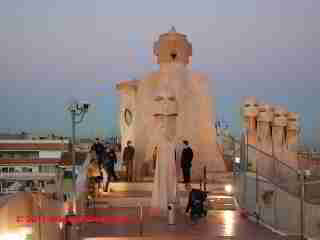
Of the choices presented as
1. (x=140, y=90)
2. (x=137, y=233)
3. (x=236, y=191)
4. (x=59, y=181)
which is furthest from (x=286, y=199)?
(x=140, y=90)

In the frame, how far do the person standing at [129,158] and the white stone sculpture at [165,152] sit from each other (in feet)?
18.6

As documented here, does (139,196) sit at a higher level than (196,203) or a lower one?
lower

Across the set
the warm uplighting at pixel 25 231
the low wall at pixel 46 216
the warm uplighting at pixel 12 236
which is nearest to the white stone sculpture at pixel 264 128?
the low wall at pixel 46 216

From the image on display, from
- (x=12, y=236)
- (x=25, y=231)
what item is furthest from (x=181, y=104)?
(x=12, y=236)

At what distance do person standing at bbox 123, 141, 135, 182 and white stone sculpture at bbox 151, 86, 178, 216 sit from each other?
5684 mm

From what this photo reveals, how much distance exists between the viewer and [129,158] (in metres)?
21.1

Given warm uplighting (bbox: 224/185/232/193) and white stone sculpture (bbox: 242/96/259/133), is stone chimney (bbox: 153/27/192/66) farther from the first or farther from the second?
warm uplighting (bbox: 224/185/232/193)

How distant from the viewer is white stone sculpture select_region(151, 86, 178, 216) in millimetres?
15141

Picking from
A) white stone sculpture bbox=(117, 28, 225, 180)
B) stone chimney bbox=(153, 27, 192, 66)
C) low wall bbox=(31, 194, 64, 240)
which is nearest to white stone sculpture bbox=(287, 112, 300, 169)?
white stone sculpture bbox=(117, 28, 225, 180)

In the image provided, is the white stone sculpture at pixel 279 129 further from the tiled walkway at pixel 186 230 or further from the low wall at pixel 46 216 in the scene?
the low wall at pixel 46 216

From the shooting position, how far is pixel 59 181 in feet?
46.0

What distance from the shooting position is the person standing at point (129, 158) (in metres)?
20.9

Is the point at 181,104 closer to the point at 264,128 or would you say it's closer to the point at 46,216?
the point at 264,128

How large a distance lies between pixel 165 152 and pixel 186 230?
2776 millimetres
